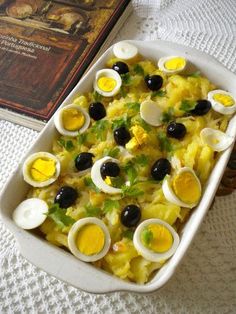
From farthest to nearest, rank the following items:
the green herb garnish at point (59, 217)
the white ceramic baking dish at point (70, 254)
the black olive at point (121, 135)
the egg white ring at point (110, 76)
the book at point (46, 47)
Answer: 1. the book at point (46, 47)
2. the egg white ring at point (110, 76)
3. the black olive at point (121, 135)
4. the green herb garnish at point (59, 217)
5. the white ceramic baking dish at point (70, 254)

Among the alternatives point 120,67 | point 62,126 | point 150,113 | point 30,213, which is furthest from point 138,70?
point 30,213

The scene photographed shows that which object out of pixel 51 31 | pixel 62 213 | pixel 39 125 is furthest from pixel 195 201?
pixel 51 31

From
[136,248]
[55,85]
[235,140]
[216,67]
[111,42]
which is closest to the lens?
[136,248]

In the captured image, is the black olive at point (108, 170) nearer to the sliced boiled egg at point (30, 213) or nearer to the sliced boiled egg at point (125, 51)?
the sliced boiled egg at point (30, 213)

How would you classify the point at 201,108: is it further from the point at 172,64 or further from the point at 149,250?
the point at 149,250

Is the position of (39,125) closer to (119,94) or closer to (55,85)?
(55,85)

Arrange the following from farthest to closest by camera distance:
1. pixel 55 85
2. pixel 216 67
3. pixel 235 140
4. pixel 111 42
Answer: pixel 111 42, pixel 55 85, pixel 216 67, pixel 235 140

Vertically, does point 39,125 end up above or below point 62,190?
below

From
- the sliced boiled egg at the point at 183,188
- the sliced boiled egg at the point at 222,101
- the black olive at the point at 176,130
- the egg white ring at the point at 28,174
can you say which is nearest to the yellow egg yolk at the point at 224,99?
the sliced boiled egg at the point at 222,101
